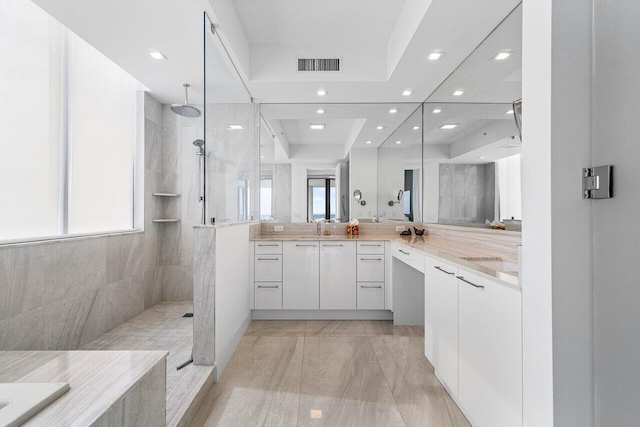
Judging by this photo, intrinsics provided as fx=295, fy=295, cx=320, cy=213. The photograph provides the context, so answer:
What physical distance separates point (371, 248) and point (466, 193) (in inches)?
43.6

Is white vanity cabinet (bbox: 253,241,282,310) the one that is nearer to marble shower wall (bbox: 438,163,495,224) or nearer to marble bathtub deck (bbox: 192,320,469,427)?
marble bathtub deck (bbox: 192,320,469,427)

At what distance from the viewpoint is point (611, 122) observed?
2.68ft

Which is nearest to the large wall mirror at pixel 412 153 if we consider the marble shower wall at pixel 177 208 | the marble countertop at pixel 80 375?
the marble shower wall at pixel 177 208

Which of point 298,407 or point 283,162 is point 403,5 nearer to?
point 283,162

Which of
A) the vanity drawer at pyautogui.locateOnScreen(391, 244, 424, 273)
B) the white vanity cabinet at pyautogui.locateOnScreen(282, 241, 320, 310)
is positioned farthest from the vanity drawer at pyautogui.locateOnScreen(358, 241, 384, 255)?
the white vanity cabinet at pyautogui.locateOnScreen(282, 241, 320, 310)

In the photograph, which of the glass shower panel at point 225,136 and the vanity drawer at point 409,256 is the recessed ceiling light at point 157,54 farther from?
the vanity drawer at point 409,256

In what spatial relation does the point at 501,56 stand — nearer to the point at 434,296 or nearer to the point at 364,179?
the point at 434,296

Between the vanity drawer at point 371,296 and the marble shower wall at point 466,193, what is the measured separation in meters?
0.95

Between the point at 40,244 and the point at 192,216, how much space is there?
1.69 meters

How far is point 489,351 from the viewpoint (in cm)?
132

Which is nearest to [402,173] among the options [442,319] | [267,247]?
[267,247]

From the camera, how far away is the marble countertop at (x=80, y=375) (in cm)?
81

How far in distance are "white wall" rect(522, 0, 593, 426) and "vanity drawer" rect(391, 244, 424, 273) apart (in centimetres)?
127

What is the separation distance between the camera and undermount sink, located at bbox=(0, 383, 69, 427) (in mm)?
760
